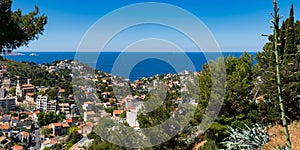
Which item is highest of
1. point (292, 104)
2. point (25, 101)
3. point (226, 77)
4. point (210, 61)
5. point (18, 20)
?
point (18, 20)

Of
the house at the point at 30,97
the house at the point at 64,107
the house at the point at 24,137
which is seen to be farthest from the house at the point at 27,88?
the house at the point at 24,137

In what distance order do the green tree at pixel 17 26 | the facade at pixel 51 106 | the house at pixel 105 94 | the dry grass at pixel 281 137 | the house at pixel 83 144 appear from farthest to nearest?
the facade at pixel 51 106 < the house at pixel 105 94 < the house at pixel 83 144 < the dry grass at pixel 281 137 < the green tree at pixel 17 26

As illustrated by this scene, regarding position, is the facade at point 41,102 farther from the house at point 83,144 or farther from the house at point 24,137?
the house at point 83,144

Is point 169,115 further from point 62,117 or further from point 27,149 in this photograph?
point 62,117

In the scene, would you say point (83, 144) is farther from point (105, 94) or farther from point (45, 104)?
point (45, 104)

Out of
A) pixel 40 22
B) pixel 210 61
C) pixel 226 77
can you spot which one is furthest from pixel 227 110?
pixel 40 22

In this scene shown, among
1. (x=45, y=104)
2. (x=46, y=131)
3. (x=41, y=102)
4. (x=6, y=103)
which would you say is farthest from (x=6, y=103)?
(x=46, y=131)
